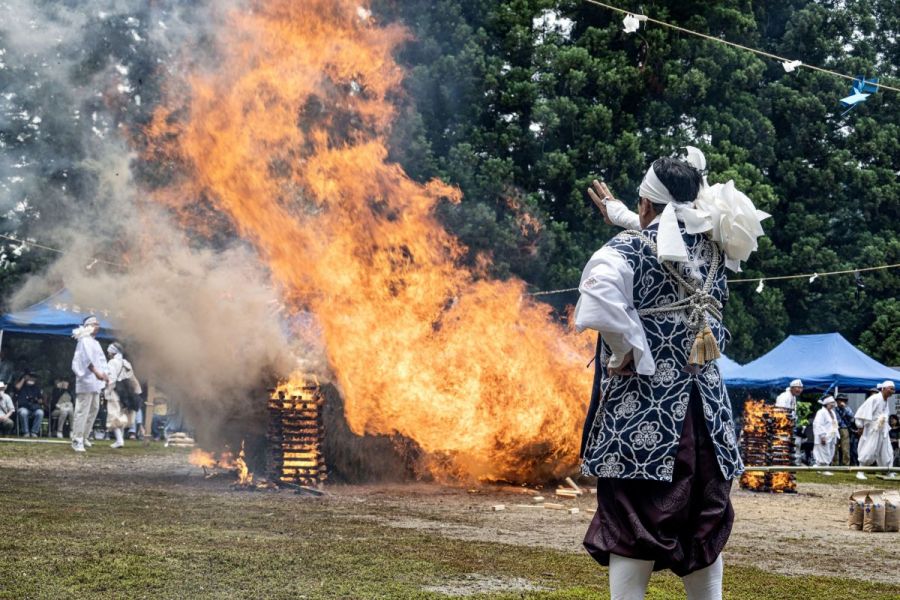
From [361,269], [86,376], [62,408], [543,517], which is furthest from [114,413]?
[543,517]

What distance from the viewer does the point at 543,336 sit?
39.6ft

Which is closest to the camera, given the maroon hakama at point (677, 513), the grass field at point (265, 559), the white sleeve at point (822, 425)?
the maroon hakama at point (677, 513)

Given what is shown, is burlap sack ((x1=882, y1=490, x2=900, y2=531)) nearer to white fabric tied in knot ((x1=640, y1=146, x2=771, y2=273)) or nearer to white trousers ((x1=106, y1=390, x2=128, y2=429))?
white fabric tied in knot ((x1=640, y1=146, x2=771, y2=273))

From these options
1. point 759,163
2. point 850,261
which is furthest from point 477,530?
point 850,261

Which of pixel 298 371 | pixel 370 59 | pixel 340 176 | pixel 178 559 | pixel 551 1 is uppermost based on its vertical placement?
pixel 551 1

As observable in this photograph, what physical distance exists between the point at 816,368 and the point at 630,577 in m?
20.0

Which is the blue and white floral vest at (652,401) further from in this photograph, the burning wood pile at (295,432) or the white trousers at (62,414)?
the white trousers at (62,414)

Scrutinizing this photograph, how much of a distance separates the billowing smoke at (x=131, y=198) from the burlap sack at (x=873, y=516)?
6.06 metres

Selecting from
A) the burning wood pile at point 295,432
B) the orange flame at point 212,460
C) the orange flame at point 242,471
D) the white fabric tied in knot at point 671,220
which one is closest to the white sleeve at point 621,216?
the white fabric tied in knot at point 671,220

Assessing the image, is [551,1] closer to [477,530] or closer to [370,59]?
[370,59]

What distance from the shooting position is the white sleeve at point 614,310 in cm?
386

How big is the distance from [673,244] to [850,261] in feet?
90.5

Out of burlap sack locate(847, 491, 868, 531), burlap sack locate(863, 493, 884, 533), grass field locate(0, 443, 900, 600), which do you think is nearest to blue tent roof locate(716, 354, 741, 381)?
burlap sack locate(847, 491, 868, 531)

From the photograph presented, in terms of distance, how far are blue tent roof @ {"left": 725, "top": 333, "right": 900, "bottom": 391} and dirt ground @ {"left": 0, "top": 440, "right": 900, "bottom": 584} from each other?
8.15 meters
